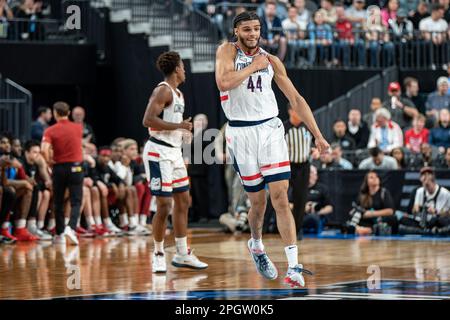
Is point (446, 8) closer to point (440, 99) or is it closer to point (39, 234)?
point (440, 99)

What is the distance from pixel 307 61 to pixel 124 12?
172 inches

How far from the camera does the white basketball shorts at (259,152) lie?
1088cm

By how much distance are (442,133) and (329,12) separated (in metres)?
5.45

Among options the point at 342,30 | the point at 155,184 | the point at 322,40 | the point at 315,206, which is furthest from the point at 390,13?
the point at 155,184

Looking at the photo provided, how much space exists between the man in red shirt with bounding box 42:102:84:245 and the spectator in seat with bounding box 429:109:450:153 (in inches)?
299

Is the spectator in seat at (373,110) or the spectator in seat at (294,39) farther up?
the spectator in seat at (294,39)

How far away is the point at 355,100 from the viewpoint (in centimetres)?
2430

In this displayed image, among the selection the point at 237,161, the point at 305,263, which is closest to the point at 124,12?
the point at 305,263

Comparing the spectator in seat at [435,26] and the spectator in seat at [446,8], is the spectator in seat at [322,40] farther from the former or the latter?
the spectator in seat at [446,8]

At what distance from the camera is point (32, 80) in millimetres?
24812

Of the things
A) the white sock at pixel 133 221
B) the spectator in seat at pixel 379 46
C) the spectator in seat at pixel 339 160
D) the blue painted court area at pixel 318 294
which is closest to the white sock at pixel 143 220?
the white sock at pixel 133 221

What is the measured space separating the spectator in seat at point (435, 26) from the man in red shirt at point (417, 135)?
11.5 feet

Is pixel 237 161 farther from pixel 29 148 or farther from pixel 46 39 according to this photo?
pixel 46 39

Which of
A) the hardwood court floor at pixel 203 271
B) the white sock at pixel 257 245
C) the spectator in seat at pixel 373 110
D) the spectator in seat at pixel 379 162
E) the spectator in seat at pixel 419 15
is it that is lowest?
the hardwood court floor at pixel 203 271
